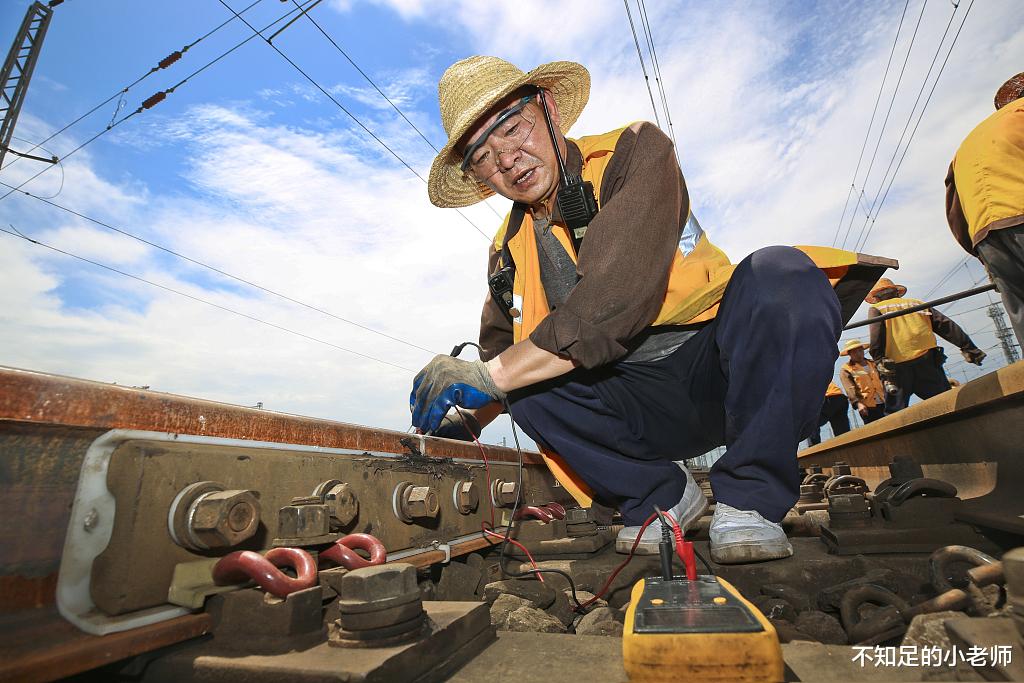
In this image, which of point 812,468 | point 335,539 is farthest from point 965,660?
point 812,468

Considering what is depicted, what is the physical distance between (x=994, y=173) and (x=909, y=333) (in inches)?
214

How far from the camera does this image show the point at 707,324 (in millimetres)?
2184

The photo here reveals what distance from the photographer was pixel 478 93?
7.66 ft

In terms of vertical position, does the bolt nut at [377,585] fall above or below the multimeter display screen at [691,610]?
above

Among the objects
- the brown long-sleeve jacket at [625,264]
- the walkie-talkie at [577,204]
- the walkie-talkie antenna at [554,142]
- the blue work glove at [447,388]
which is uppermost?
the walkie-talkie antenna at [554,142]

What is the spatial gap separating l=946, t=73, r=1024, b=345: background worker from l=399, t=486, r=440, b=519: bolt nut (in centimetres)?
277

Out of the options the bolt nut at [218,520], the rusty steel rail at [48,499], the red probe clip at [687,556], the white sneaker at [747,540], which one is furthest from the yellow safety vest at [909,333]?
the rusty steel rail at [48,499]

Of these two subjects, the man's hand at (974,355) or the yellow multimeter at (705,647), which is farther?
the man's hand at (974,355)

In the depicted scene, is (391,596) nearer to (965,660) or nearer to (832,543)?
(965,660)

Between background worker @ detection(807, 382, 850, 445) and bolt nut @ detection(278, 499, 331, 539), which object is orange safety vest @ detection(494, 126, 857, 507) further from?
background worker @ detection(807, 382, 850, 445)

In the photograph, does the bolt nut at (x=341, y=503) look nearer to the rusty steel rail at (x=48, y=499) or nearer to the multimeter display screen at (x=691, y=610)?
the rusty steel rail at (x=48, y=499)

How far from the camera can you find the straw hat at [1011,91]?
9.39ft

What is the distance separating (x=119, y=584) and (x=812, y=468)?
545 cm

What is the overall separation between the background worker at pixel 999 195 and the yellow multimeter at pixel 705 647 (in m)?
2.64
